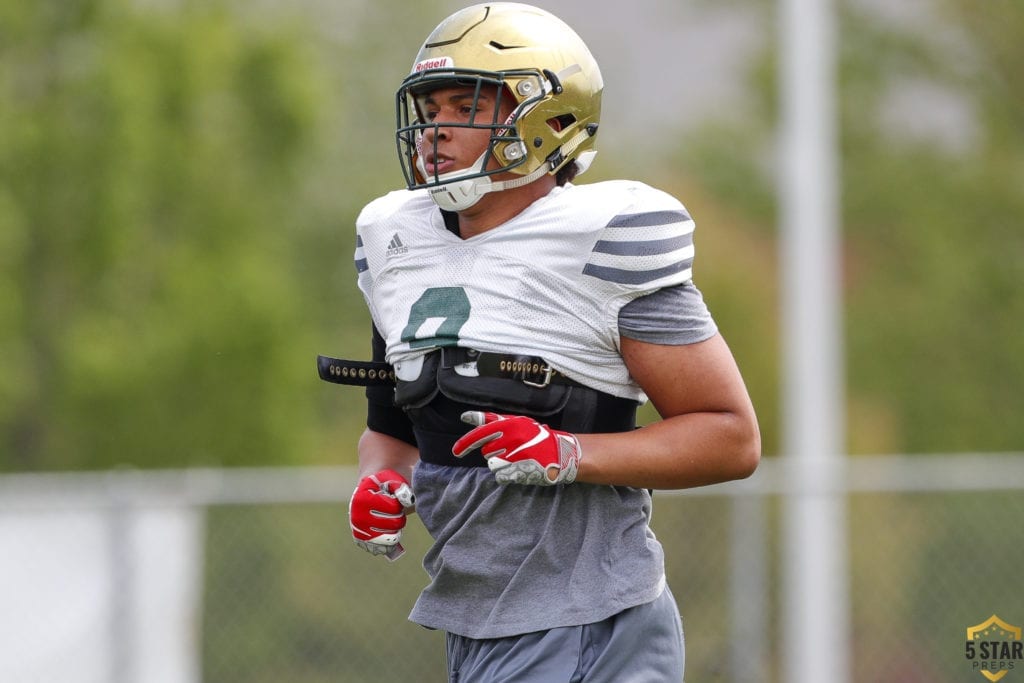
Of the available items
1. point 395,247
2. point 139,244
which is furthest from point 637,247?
point 139,244

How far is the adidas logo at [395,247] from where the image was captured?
3.07m

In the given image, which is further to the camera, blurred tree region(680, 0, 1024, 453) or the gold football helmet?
blurred tree region(680, 0, 1024, 453)

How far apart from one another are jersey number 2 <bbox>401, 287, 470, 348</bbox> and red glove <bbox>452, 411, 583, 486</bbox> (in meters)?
0.20

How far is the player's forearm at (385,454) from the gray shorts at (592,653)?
0.45 metres

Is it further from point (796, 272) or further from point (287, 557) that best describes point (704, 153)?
point (287, 557)

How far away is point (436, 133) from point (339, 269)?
2193 centimetres

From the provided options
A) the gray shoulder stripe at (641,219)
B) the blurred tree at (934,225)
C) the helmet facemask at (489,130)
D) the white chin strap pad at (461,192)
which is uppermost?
the helmet facemask at (489,130)

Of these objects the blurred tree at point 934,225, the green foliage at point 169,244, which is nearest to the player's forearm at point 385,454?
the green foliage at point 169,244

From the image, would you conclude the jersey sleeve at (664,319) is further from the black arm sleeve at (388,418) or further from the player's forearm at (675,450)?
the black arm sleeve at (388,418)

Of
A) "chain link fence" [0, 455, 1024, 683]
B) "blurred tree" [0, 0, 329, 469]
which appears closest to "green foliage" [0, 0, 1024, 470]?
"blurred tree" [0, 0, 329, 469]

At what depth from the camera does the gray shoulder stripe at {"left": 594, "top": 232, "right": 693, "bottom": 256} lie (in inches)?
111

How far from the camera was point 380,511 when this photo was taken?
10.2ft

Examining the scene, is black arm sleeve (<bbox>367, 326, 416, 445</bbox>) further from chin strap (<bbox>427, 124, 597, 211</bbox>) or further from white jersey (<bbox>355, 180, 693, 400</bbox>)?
chin strap (<bbox>427, 124, 597, 211</bbox>)

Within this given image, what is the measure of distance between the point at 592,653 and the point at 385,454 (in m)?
0.69
